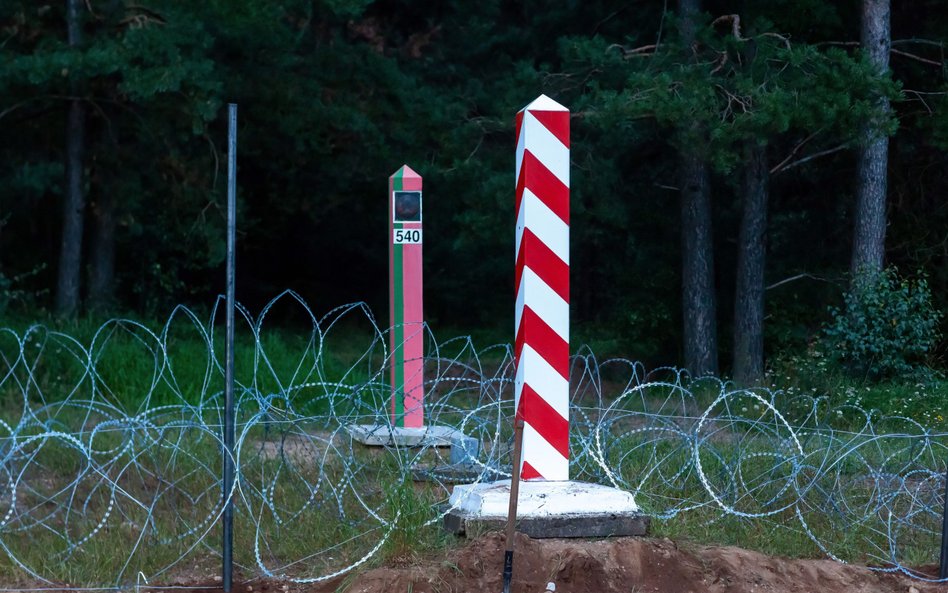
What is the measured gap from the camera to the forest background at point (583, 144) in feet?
42.7

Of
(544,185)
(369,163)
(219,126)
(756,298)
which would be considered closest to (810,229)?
(756,298)

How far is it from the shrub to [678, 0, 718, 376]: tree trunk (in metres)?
2.67

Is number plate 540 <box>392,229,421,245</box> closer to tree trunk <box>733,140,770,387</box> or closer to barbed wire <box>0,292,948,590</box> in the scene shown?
barbed wire <box>0,292,948,590</box>

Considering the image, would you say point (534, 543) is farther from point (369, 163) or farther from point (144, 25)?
point (369, 163)

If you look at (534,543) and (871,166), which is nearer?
(534,543)

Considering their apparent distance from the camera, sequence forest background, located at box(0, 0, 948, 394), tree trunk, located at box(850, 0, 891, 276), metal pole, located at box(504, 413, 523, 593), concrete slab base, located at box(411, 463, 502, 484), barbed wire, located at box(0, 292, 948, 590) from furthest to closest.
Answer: tree trunk, located at box(850, 0, 891, 276), forest background, located at box(0, 0, 948, 394), concrete slab base, located at box(411, 463, 502, 484), barbed wire, located at box(0, 292, 948, 590), metal pole, located at box(504, 413, 523, 593)

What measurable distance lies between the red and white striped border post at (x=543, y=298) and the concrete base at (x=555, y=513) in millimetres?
231

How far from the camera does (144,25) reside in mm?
15062

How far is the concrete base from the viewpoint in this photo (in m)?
5.54

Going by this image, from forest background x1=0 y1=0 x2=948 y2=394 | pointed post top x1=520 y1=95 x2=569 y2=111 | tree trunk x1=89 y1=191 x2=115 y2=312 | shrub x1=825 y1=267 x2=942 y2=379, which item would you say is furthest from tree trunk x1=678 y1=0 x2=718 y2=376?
pointed post top x1=520 y1=95 x2=569 y2=111

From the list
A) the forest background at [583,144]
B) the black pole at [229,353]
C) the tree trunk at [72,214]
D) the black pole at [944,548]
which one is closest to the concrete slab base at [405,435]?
the black pole at [229,353]

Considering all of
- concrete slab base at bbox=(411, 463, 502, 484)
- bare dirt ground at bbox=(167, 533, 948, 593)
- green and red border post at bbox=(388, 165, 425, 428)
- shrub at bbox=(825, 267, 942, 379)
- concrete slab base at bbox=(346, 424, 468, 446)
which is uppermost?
green and red border post at bbox=(388, 165, 425, 428)

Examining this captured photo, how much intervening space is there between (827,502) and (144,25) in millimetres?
11408

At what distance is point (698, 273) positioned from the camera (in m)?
15.9
